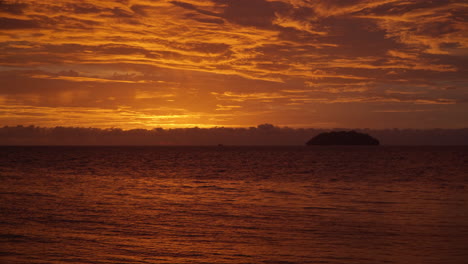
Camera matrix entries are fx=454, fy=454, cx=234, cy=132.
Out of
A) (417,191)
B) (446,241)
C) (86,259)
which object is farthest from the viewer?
(417,191)

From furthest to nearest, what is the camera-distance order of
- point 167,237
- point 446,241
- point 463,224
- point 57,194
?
point 57,194, point 463,224, point 167,237, point 446,241

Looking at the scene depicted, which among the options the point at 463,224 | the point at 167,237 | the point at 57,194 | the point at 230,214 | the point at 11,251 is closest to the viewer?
the point at 11,251

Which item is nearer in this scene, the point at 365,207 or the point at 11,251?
the point at 11,251

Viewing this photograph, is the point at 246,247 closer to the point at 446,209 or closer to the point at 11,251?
the point at 11,251

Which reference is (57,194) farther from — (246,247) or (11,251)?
(246,247)

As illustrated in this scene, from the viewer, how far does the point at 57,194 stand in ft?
104

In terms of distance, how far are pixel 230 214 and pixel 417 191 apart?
17.7 m

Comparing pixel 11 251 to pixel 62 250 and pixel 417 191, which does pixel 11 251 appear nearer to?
pixel 62 250

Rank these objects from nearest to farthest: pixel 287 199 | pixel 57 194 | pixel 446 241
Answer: pixel 446 241 < pixel 287 199 < pixel 57 194

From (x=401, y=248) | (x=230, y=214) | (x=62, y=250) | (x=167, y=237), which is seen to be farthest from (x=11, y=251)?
(x=401, y=248)

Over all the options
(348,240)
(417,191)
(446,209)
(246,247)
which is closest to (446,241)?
(348,240)

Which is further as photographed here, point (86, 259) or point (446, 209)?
point (446, 209)

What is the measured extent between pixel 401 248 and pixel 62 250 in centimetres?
1103

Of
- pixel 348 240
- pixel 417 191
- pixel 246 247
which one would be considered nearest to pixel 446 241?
pixel 348 240
